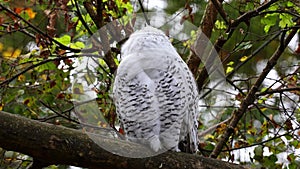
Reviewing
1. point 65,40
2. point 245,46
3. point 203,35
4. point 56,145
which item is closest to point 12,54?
point 65,40

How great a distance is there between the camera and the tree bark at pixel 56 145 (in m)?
1.61

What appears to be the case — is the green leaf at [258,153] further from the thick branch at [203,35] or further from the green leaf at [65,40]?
the green leaf at [65,40]

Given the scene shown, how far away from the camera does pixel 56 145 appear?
65.6 inches

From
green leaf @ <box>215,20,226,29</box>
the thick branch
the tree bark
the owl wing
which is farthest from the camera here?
green leaf @ <box>215,20,226,29</box>

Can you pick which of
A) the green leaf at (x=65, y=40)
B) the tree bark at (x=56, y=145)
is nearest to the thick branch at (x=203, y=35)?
the green leaf at (x=65, y=40)

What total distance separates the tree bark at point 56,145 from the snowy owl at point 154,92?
14.1 inches

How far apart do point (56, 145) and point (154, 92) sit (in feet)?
2.03

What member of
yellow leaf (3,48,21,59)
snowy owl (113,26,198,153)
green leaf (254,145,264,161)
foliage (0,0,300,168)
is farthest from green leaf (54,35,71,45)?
green leaf (254,145,264,161)

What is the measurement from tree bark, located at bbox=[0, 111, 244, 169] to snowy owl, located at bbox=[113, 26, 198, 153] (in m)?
0.36

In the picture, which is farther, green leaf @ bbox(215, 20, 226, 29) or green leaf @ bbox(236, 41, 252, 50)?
green leaf @ bbox(215, 20, 226, 29)

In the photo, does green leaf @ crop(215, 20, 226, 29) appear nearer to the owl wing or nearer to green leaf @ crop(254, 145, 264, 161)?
green leaf @ crop(254, 145, 264, 161)

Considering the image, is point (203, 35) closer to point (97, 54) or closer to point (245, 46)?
point (245, 46)

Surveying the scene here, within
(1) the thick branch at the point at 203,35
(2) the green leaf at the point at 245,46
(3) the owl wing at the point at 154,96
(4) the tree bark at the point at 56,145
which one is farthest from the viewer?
(1) the thick branch at the point at 203,35

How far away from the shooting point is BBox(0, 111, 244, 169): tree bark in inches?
63.4
